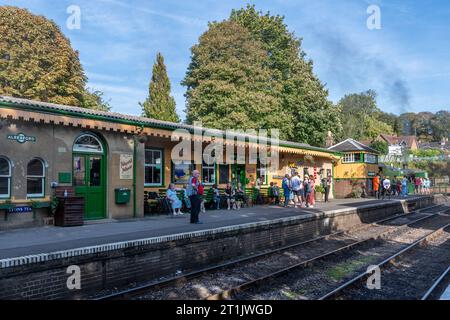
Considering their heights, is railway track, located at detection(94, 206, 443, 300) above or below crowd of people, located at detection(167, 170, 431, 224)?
below

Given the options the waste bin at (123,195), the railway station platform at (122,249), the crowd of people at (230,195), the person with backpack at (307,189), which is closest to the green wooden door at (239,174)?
the crowd of people at (230,195)

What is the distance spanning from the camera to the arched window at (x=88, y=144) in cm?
1252

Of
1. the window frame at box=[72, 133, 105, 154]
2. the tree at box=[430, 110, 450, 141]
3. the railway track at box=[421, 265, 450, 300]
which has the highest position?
the tree at box=[430, 110, 450, 141]

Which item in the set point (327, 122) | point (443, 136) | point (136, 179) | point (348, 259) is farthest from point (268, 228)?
point (443, 136)

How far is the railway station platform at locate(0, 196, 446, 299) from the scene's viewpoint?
266 inches

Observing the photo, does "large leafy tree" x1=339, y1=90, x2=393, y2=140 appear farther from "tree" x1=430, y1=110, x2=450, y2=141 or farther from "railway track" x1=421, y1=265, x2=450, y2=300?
"railway track" x1=421, y1=265, x2=450, y2=300

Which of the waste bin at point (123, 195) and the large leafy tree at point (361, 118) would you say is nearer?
the waste bin at point (123, 195)

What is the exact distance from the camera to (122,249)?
8.10 metres

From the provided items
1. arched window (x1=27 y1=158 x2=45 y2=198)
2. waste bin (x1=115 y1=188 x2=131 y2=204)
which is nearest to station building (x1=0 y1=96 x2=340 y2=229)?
arched window (x1=27 y1=158 x2=45 y2=198)

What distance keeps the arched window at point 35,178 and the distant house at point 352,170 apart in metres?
21.6

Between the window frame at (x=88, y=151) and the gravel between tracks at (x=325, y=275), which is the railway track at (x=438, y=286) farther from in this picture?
the window frame at (x=88, y=151)

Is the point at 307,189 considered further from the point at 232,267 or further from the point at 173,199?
the point at 232,267

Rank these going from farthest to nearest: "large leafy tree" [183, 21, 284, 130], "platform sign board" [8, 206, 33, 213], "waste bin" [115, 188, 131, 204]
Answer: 1. "large leafy tree" [183, 21, 284, 130]
2. "waste bin" [115, 188, 131, 204]
3. "platform sign board" [8, 206, 33, 213]

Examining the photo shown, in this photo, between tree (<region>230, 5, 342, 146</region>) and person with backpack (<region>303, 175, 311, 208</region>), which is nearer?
person with backpack (<region>303, 175, 311, 208</region>)
